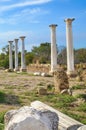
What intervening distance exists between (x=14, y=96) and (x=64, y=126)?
875cm

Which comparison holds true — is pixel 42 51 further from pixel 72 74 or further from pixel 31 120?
pixel 31 120

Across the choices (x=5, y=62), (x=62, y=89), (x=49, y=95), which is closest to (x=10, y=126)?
(x=49, y=95)

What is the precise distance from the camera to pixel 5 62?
199 ft

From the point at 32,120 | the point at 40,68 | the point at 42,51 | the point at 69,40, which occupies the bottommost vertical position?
the point at 32,120

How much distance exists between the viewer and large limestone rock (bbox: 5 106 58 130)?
562cm

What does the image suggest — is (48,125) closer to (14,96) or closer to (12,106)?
(12,106)

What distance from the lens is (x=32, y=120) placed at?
564 cm

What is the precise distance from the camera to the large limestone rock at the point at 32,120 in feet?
18.4

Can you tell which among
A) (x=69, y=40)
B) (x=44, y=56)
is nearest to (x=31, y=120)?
(x=69, y=40)

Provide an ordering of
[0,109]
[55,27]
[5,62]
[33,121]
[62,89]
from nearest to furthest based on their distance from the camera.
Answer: [33,121] < [0,109] < [62,89] < [55,27] < [5,62]

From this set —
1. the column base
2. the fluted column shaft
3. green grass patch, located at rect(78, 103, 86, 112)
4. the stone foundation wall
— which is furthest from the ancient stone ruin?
the stone foundation wall

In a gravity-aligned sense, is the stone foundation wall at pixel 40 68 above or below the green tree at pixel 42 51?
below

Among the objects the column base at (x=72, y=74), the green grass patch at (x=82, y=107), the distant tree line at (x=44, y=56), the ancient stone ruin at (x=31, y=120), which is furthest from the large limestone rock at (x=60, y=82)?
the distant tree line at (x=44, y=56)

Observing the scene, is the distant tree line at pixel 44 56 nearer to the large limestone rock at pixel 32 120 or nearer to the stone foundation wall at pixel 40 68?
the stone foundation wall at pixel 40 68
